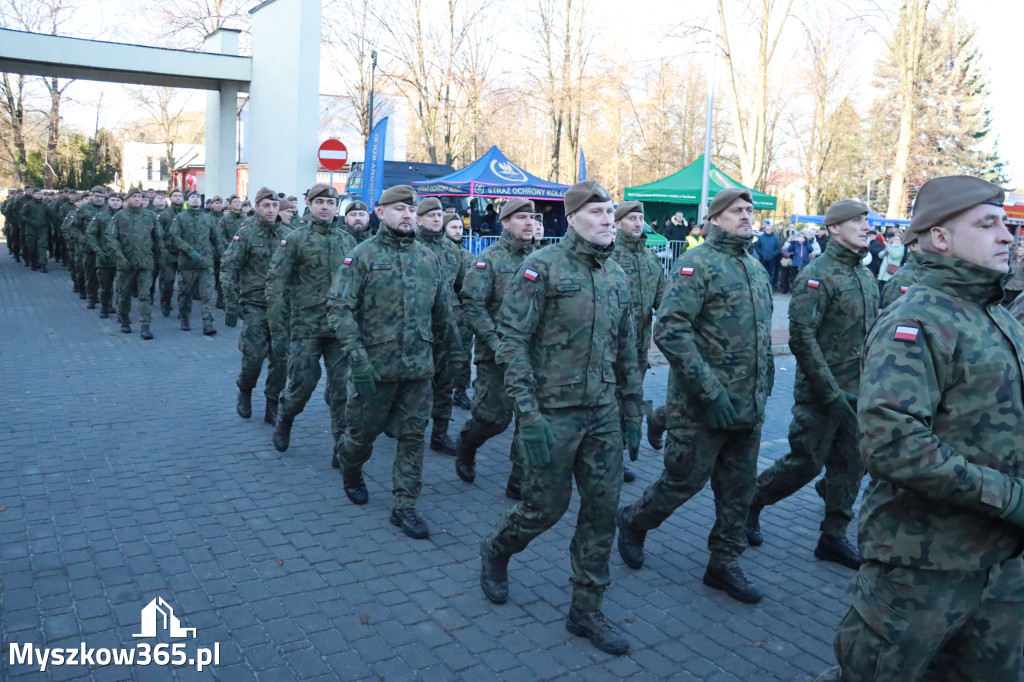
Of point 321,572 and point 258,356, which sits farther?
point 258,356

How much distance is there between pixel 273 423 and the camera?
8.67 metres

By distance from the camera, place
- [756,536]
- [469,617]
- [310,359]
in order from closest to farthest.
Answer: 1. [469,617]
2. [756,536]
3. [310,359]

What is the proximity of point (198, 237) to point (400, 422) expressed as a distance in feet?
35.4

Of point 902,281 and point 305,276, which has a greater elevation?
point 902,281

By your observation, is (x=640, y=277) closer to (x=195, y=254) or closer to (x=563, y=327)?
(x=563, y=327)

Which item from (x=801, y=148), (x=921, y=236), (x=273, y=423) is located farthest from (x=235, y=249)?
(x=801, y=148)

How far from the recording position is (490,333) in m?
6.61

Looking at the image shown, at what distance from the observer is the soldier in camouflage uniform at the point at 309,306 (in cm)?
750

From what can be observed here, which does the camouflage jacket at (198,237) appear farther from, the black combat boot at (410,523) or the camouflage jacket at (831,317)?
the camouflage jacket at (831,317)

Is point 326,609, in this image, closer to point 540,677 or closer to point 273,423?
point 540,677

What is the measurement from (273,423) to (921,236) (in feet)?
22.7

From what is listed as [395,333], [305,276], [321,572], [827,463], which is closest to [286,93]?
[305,276]

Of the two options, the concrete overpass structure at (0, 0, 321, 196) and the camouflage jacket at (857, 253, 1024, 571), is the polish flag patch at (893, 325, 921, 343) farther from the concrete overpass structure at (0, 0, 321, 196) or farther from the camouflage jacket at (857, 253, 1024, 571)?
the concrete overpass structure at (0, 0, 321, 196)

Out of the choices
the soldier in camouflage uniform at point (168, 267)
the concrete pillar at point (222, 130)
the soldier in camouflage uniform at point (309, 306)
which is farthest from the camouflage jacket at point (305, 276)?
the concrete pillar at point (222, 130)
